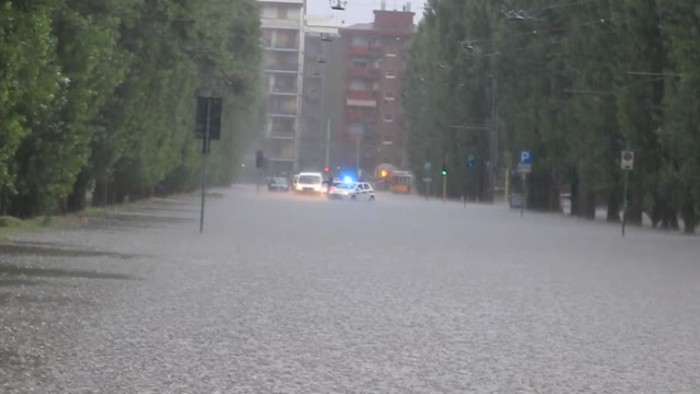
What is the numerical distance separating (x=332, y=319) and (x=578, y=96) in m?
51.0

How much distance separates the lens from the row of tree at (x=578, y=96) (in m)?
54.4

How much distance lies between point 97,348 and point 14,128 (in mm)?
13993

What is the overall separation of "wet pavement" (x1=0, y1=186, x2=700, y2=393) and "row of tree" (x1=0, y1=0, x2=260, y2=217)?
2618mm

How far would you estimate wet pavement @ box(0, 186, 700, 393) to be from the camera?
42.9ft

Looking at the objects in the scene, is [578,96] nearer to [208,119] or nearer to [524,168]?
[524,168]

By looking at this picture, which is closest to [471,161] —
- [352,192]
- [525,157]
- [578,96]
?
[352,192]

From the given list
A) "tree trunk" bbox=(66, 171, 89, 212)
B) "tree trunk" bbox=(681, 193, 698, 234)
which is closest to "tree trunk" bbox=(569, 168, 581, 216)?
"tree trunk" bbox=(681, 193, 698, 234)

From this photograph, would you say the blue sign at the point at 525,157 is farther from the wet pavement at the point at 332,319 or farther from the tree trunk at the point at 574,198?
the wet pavement at the point at 332,319

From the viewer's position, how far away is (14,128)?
27.6m

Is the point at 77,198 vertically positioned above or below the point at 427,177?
below

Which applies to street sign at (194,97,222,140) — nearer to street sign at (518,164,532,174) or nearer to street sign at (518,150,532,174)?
street sign at (518,150,532,174)

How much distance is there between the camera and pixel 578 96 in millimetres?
67625

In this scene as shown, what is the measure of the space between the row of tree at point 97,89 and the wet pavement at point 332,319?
2618mm

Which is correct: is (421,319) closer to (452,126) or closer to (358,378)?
(358,378)
